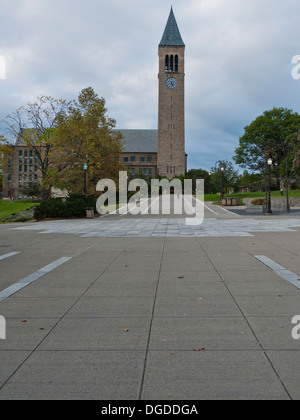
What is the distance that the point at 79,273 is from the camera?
7.82 metres

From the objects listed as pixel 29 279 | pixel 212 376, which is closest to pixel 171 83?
pixel 29 279

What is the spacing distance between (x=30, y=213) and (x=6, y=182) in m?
86.1

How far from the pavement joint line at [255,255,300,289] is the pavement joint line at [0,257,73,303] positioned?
16.4ft

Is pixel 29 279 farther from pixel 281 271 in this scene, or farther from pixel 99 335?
pixel 281 271

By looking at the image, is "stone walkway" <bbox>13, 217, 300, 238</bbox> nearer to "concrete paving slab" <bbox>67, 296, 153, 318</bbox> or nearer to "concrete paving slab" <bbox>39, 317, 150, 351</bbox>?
"concrete paving slab" <bbox>67, 296, 153, 318</bbox>

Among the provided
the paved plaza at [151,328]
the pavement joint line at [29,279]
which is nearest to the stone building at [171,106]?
the pavement joint line at [29,279]

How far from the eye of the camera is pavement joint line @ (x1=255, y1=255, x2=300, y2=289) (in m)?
6.75

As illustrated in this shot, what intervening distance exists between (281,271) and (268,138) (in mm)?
59657

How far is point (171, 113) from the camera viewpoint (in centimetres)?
9906

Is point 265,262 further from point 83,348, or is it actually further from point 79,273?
point 83,348

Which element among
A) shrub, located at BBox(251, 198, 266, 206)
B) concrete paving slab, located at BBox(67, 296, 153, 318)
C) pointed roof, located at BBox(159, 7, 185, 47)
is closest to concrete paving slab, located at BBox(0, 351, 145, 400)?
concrete paving slab, located at BBox(67, 296, 153, 318)

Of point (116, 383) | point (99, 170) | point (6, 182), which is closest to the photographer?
point (116, 383)

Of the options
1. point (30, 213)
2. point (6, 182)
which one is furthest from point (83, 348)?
point (6, 182)

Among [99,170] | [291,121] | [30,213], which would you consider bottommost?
[30,213]
